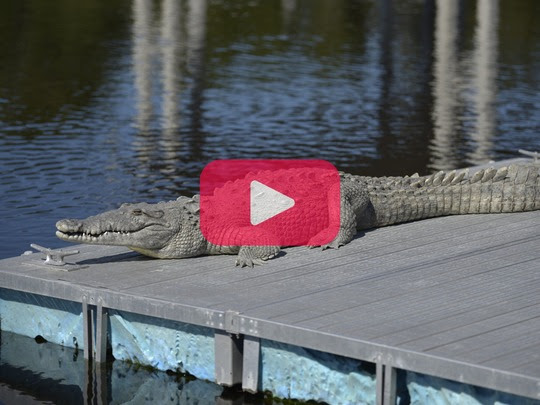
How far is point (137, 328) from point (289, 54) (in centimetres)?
1558

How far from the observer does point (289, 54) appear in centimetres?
2148

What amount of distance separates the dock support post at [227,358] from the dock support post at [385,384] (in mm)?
865

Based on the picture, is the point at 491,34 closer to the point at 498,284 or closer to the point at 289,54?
the point at 289,54

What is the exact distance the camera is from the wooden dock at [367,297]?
5.31m

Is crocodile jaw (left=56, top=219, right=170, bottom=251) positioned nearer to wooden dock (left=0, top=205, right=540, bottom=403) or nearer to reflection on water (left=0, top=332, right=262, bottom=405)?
wooden dock (left=0, top=205, right=540, bottom=403)

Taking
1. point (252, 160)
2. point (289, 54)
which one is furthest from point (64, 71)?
point (252, 160)

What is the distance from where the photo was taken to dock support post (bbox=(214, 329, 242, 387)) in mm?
5922

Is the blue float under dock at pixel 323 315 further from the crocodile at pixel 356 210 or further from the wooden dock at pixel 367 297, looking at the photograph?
the crocodile at pixel 356 210

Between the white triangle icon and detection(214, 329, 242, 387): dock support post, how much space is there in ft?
4.43

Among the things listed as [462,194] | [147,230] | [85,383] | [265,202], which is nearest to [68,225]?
[147,230]
